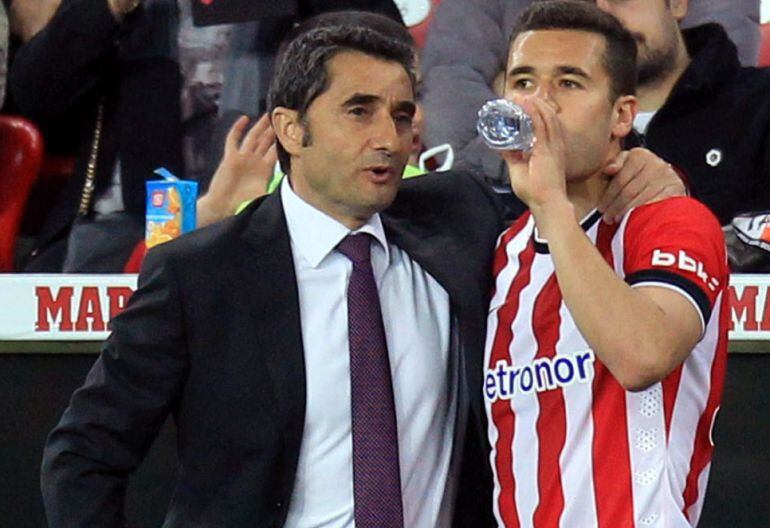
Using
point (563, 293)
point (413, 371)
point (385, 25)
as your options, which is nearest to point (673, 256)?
point (563, 293)

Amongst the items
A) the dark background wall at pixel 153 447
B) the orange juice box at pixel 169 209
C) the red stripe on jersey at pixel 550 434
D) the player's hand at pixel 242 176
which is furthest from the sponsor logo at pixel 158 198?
the red stripe on jersey at pixel 550 434

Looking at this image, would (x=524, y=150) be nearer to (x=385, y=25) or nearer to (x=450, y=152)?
(x=385, y=25)

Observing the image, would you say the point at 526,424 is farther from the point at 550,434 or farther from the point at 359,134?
the point at 359,134

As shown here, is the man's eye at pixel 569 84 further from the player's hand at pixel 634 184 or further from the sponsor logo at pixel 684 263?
the sponsor logo at pixel 684 263

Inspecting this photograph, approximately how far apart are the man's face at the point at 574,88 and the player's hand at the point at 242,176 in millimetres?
1492

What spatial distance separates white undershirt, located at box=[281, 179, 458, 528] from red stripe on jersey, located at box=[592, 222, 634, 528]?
32cm

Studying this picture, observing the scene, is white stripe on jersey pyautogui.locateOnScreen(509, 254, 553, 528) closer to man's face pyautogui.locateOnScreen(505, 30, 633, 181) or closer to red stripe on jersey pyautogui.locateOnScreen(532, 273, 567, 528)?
red stripe on jersey pyautogui.locateOnScreen(532, 273, 567, 528)

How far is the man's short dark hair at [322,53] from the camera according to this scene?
2.06 meters

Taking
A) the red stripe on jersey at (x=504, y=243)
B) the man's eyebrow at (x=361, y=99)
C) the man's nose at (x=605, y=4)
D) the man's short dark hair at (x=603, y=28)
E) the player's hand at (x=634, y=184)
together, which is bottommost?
the red stripe on jersey at (x=504, y=243)

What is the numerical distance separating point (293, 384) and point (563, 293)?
0.45 m

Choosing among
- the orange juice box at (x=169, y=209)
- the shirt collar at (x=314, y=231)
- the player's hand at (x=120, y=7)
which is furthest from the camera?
the player's hand at (x=120, y=7)

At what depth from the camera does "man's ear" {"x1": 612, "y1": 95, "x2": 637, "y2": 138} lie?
1866 millimetres

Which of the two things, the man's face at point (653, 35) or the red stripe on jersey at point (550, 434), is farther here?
the man's face at point (653, 35)

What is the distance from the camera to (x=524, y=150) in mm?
1742
